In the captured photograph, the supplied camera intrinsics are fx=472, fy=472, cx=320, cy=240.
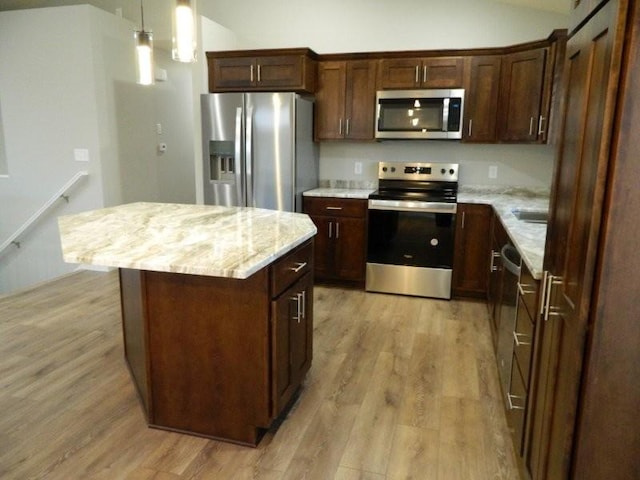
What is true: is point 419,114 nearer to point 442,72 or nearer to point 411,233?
point 442,72

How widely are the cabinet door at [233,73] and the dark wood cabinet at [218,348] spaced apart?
8.36 feet

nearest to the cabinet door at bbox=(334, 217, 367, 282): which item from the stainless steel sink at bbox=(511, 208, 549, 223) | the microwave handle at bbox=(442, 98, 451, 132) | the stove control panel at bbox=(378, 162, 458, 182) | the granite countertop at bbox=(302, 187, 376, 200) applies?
the granite countertop at bbox=(302, 187, 376, 200)

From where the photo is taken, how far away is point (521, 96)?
371 cm

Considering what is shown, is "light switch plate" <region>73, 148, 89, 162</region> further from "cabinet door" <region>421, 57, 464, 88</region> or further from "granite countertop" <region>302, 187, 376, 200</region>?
"cabinet door" <region>421, 57, 464, 88</region>

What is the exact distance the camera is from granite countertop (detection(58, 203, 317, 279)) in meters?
1.71

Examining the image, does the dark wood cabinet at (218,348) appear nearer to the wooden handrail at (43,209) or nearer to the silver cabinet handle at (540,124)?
the silver cabinet handle at (540,124)

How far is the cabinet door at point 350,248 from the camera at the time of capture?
13.6 ft

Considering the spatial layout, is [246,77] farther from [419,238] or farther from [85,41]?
[419,238]

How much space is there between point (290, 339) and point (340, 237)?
2.07 m

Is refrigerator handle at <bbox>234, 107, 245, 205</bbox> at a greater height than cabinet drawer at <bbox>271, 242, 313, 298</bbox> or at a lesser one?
greater

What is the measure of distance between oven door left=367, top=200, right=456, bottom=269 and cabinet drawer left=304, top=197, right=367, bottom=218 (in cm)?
11

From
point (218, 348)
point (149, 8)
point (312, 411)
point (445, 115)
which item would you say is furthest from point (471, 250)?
point (149, 8)

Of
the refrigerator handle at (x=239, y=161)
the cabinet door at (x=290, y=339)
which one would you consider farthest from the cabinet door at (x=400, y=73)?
the cabinet door at (x=290, y=339)

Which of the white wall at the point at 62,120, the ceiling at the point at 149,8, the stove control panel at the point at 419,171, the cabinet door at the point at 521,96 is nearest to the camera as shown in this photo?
the cabinet door at the point at 521,96
